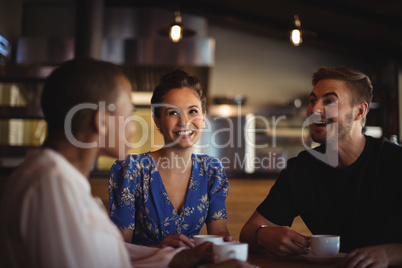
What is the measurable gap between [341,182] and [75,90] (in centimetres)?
116

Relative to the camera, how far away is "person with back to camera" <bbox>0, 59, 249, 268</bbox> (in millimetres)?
646

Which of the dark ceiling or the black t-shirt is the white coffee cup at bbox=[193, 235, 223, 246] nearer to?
the black t-shirt

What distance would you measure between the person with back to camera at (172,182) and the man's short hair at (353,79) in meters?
0.57

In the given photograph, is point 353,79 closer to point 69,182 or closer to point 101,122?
point 101,122

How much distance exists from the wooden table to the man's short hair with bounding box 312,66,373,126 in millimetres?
842

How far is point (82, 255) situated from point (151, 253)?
1.45 feet

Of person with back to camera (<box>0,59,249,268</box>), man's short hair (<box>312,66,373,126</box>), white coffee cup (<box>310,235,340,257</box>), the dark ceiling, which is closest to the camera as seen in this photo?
person with back to camera (<box>0,59,249,268</box>)

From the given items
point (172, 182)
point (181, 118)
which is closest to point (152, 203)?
point (172, 182)

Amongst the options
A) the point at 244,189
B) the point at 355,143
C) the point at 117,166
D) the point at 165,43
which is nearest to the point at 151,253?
the point at 117,166

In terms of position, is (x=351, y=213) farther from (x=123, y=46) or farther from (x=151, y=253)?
(x=123, y=46)

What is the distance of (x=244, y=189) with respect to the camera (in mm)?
2918

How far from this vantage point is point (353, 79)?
1.74 m

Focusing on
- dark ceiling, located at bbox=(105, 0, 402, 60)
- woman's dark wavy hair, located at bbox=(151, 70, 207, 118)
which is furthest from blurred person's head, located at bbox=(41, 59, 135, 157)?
dark ceiling, located at bbox=(105, 0, 402, 60)

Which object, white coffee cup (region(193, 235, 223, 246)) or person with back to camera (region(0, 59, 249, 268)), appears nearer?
person with back to camera (region(0, 59, 249, 268))
